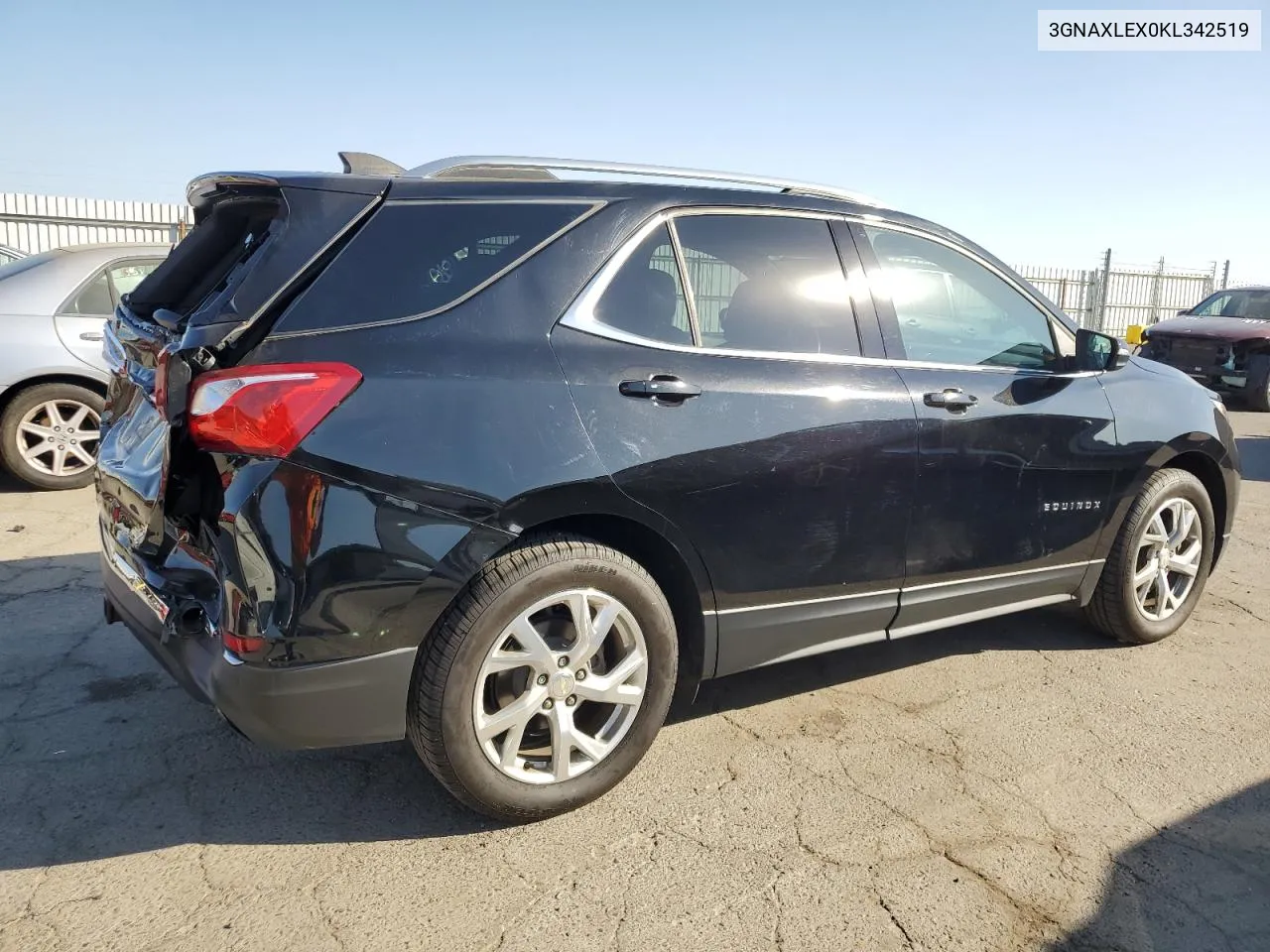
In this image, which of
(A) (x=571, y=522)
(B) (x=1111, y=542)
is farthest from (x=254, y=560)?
(B) (x=1111, y=542)

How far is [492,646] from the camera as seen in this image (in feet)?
8.32

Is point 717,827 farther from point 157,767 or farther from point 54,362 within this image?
point 54,362

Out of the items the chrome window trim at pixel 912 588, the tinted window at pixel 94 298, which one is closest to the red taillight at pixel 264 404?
the chrome window trim at pixel 912 588

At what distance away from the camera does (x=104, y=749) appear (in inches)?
121

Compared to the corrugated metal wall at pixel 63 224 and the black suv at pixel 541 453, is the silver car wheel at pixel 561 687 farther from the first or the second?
the corrugated metal wall at pixel 63 224

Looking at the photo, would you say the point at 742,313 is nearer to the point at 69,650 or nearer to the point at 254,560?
the point at 254,560

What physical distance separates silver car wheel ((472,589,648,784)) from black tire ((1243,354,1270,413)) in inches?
502

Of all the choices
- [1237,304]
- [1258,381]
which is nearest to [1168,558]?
[1258,381]

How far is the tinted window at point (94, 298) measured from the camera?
6285 millimetres

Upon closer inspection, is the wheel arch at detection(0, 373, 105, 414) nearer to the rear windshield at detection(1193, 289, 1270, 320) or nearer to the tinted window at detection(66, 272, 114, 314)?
the tinted window at detection(66, 272, 114, 314)

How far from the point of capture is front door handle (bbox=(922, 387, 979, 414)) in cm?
332

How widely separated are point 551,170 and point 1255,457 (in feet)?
30.0

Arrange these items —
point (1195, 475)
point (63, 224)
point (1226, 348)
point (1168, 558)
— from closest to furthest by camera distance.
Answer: point (1168, 558) < point (1195, 475) < point (1226, 348) < point (63, 224)

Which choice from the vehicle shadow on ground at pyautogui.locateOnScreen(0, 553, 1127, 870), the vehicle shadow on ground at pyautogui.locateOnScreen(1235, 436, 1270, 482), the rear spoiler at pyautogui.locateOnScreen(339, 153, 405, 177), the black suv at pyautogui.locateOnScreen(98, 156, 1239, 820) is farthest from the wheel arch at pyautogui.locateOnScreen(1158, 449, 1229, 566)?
the vehicle shadow on ground at pyautogui.locateOnScreen(1235, 436, 1270, 482)
